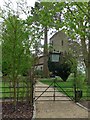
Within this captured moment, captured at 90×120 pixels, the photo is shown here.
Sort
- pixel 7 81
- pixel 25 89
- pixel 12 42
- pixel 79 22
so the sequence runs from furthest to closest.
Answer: pixel 25 89 → pixel 7 81 → pixel 12 42 → pixel 79 22

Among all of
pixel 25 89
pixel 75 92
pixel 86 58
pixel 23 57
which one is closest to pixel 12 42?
pixel 23 57

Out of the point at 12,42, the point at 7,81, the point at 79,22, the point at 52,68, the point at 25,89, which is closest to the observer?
the point at 79,22

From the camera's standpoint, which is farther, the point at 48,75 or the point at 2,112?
the point at 48,75

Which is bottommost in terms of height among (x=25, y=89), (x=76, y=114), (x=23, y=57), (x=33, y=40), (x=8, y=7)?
(x=76, y=114)

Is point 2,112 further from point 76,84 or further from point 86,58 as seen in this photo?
point 76,84

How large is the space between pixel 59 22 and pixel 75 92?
2549mm

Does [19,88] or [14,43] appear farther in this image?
[19,88]

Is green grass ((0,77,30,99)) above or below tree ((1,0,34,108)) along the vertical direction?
below

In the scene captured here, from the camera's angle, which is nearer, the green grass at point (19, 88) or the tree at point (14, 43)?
the tree at point (14, 43)

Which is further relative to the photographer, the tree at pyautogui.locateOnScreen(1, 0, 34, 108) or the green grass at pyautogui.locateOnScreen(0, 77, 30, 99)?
the green grass at pyautogui.locateOnScreen(0, 77, 30, 99)

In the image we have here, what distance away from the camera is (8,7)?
3.64m

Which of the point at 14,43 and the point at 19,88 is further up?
the point at 14,43

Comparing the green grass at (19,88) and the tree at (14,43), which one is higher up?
the tree at (14,43)

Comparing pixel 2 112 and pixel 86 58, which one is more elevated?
pixel 86 58
